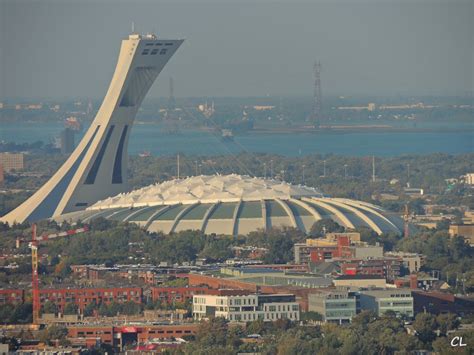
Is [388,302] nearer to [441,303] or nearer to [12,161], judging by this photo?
[441,303]

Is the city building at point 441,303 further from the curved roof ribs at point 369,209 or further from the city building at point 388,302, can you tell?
the curved roof ribs at point 369,209

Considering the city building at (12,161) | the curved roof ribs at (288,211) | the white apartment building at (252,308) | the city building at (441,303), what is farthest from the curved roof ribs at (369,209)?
the city building at (12,161)

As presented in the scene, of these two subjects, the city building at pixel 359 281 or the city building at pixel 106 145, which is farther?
the city building at pixel 106 145

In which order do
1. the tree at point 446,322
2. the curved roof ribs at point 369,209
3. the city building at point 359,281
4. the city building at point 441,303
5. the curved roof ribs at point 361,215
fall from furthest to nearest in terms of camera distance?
the curved roof ribs at point 369,209, the curved roof ribs at point 361,215, the city building at point 359,281, the city building at point 441,303, the tree at point 446,322

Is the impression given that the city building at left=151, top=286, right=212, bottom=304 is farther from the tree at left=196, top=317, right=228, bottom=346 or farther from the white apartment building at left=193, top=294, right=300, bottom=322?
the tree at left=196, top=317, right=228, bottom=346

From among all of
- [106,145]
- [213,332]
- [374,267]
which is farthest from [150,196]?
[213,332]

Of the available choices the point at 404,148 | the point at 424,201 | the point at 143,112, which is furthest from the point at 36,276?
the point at 143,112

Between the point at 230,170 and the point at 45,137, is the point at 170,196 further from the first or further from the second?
the point at 45,137
